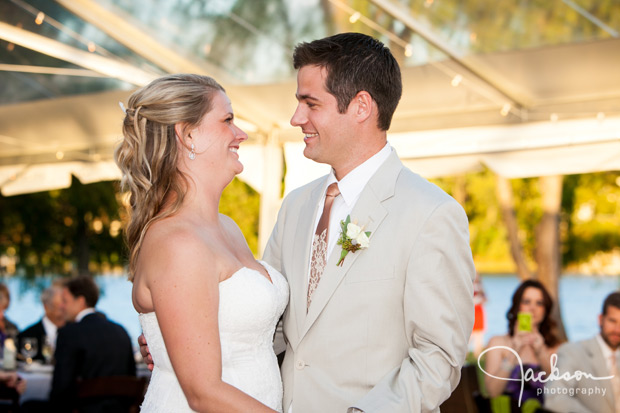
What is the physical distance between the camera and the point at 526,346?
17.9 feet

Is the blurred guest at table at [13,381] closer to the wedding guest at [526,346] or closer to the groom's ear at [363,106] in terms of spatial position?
the wedding guest at [526,346]

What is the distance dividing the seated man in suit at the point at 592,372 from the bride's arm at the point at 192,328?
122 inches

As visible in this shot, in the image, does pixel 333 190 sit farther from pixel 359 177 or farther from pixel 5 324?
pixel 5 324

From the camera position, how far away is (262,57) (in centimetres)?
684

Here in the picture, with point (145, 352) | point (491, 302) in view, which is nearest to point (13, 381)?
point (145, 352)

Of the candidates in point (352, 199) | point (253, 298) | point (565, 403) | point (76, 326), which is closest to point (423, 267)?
point (352, 199)

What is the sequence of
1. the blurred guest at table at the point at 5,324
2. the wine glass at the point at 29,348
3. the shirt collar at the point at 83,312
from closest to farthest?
the shirt collar at the point at 83,312 < the wine glass at the point at 29,348 < the blurred guest at table at the point at 5,324

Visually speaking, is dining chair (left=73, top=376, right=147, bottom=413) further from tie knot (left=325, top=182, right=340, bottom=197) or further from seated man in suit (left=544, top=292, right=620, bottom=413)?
tie knot (left=325, top=182, right=340, bottom=197)

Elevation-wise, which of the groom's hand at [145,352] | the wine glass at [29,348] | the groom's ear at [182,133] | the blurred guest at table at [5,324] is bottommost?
the wine glass at [29,348]

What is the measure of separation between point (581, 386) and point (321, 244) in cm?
304

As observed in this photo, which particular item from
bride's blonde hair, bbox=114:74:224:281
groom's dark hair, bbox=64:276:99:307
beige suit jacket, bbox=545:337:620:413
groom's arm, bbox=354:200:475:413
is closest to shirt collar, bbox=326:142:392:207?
groom's arm, bbox=354:200:475:413

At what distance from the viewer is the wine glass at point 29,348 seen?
6.96 meters

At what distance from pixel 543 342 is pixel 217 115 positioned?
3.77 meters

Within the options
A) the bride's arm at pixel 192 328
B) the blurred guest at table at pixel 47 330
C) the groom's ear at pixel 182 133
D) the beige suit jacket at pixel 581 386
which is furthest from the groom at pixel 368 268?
the blurred guest at table at pixel 47 330
